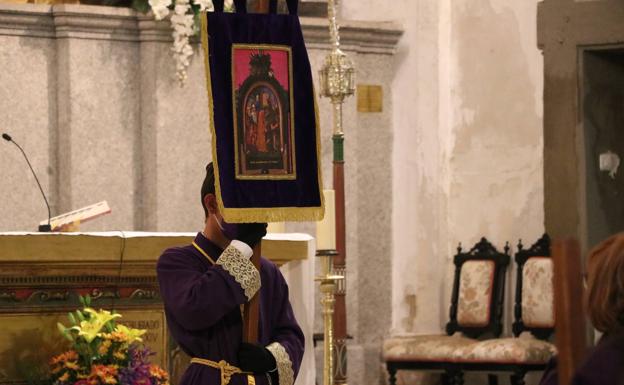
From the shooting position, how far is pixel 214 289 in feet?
12.3

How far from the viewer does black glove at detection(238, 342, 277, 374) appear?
3.82 metres

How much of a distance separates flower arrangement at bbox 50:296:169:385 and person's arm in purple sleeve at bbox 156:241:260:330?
2.76 ft

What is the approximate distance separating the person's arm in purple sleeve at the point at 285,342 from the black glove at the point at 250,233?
270 mm

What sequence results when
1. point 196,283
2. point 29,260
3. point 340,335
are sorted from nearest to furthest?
1. point 196,283
2. point 29,260
3. point 340,335

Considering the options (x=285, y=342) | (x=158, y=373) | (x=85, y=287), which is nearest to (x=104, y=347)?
(x=158, y=373)

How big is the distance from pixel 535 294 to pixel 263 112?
4.39m

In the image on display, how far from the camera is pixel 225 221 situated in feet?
12.5

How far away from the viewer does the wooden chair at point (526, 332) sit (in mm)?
7594

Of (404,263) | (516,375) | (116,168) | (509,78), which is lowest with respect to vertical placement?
(516,375)

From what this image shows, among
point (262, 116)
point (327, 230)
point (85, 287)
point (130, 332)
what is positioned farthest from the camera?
point (327, 230)

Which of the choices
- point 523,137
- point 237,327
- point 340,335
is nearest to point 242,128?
point 237,327

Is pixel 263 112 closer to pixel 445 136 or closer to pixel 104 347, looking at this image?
pixel 104 347

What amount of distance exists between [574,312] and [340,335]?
5755mm

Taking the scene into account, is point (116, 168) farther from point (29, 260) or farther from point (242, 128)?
point (242, 128)
